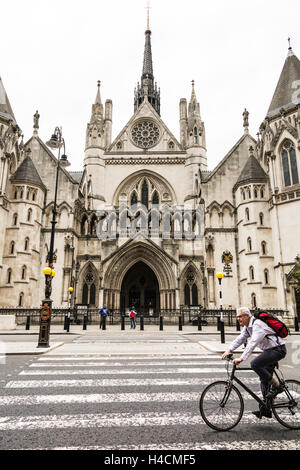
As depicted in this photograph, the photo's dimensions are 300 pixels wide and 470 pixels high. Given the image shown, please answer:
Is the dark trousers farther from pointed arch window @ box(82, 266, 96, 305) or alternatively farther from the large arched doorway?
the large arched doorway

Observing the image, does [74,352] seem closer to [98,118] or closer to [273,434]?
[273,434]

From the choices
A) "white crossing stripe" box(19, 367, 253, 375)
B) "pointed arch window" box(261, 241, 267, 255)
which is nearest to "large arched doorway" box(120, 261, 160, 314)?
"pointed arch window" box(261, 241, 267, 255)

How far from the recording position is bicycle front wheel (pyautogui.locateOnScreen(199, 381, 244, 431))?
384 cm

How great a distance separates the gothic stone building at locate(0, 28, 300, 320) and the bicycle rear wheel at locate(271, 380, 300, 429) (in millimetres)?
20481

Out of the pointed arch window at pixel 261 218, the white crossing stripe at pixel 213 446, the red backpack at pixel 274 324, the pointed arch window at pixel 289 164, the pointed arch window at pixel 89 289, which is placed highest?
the pointed arch window at pixel 289 164

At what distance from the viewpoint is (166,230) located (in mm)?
30344

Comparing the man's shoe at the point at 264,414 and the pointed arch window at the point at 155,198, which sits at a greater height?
the pointed arch window at the point at 155,198

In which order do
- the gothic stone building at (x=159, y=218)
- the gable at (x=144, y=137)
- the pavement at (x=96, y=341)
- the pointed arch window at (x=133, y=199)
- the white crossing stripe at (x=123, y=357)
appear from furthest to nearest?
the gable at (x=144, y=137)
the pointed arch window at (x=133, y=199)
the gothic stone building at (x=159, y=218)
the pavement at (x=96, y=341)
the white crossing stripe at (x=123, y=357)

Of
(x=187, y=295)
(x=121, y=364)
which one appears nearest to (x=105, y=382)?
(x=121, y=364)

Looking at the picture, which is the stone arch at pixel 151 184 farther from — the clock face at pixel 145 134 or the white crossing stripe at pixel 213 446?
the white crossing stripe at pixel 213 446

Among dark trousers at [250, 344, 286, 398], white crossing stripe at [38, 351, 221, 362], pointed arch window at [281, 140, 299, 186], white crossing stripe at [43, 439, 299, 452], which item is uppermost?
pointed arch window at [281, 140, 299, 186]

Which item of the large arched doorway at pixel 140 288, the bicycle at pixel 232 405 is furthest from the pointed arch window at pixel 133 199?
the bicycle at pixel 232 405

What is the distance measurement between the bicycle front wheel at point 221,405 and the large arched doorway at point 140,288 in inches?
1050

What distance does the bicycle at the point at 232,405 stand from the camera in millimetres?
3848
